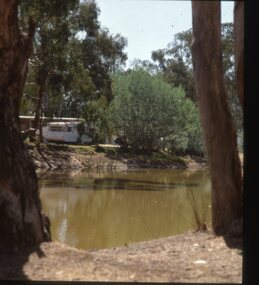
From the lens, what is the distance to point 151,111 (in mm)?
4449

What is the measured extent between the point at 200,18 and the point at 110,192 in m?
4.26

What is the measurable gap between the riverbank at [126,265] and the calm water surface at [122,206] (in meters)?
1.05

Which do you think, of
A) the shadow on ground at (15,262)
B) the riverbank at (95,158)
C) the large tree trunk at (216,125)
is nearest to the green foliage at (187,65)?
the large tree trunk at (216,125)

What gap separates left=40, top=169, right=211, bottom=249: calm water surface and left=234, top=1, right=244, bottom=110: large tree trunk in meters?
1.27

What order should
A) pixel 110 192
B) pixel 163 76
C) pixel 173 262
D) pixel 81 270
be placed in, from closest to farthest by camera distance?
pixel 81 270 → pixel 173 262 → pixel 163 76 → pixel 110 192

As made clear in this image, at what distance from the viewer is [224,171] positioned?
372 cm

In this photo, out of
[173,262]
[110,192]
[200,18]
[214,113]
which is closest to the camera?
[173,262]

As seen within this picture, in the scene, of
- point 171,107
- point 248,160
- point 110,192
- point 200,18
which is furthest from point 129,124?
point 110,192

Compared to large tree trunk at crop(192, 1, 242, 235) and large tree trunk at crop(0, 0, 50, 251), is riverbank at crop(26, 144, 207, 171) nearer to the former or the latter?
large tree trunk at crop(192, 1, 242, 235)

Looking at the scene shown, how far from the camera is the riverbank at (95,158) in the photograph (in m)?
4.61

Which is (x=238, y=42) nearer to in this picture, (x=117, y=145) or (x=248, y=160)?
(x=248, y=160)

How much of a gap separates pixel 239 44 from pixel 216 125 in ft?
2.26

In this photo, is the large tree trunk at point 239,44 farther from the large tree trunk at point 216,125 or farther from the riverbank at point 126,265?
the riverbank at point 126,265

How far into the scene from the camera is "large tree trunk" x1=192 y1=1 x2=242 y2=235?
11.4 feet
